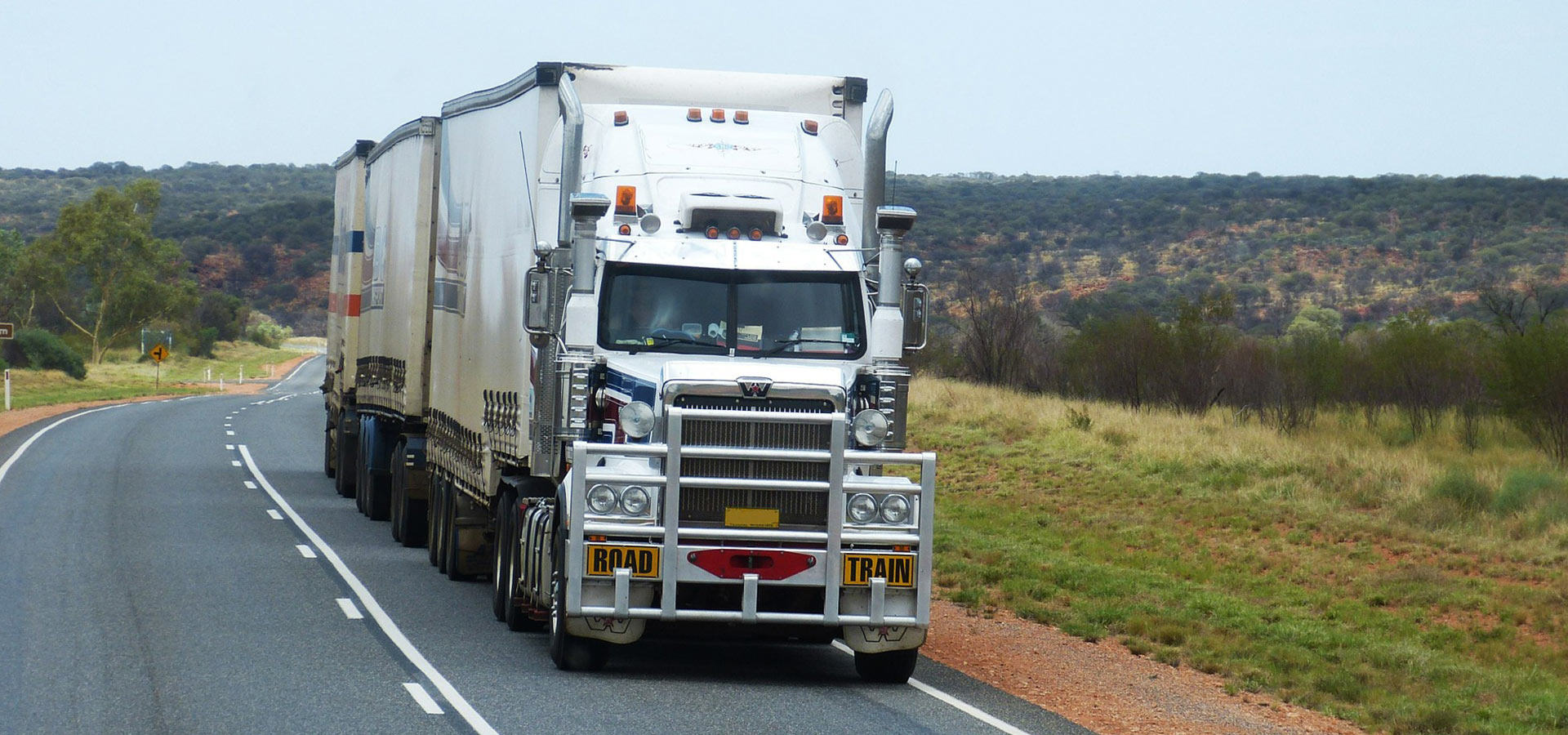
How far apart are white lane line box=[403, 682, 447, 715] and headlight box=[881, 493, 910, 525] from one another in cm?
302

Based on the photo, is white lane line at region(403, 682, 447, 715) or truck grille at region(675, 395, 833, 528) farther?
truck grille at region(675, 395, 833, 528)

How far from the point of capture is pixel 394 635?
1279 centimetres

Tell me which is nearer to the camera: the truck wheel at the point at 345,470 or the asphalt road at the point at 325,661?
the asphalt road at the point at 325,661

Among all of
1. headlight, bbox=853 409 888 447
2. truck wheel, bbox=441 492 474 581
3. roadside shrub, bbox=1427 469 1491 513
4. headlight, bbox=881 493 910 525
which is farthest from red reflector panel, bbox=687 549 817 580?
roadside shrub, bbox=1427 469 1491 513

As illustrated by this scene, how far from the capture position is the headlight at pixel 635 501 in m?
10.8

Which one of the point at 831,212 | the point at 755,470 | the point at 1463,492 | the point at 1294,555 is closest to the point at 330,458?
the point at 1294,555

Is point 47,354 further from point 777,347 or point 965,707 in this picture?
point 965,707

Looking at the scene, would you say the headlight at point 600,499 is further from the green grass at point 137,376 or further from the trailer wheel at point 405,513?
the green grass at point 137,376

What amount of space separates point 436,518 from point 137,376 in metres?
70.9

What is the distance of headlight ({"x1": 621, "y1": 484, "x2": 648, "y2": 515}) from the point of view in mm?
10789

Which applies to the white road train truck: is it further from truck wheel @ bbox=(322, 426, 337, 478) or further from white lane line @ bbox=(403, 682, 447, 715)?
truck wheel @ bbox=(322, 426, 337, 478)

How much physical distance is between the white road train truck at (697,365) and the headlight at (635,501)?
1 cm

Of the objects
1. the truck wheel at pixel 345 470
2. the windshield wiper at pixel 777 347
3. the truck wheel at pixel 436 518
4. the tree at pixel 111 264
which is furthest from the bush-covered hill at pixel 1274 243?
the windshield wiper at pixel 777 347

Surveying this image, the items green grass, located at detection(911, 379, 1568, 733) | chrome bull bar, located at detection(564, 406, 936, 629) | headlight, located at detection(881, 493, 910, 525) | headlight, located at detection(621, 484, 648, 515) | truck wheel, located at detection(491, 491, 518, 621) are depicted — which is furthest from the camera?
truck wheel, located at detection(491, 491, 518, 621)
